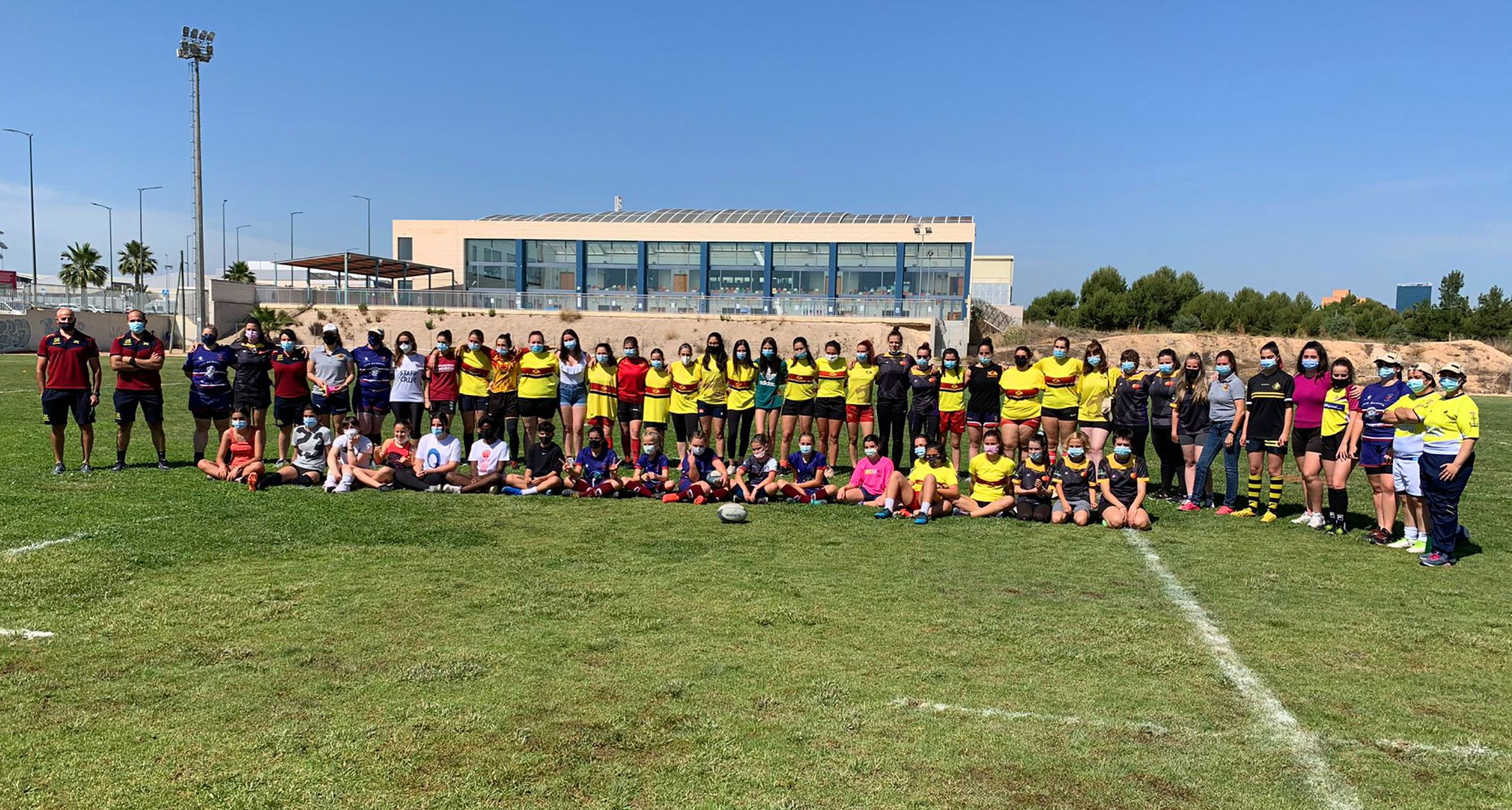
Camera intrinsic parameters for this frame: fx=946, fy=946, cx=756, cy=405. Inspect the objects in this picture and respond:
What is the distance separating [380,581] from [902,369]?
257 inches

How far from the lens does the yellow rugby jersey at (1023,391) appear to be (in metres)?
10.3

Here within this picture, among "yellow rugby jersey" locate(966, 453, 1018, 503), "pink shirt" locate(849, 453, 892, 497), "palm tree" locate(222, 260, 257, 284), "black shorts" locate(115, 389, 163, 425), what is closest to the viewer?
"yellow rugby jersey" locate(966, 453, 1018, 503)

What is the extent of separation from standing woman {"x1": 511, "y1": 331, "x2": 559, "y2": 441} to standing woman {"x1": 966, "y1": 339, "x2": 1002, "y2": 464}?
4.85m

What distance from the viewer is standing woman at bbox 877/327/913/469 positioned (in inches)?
434

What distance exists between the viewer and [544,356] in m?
11.1

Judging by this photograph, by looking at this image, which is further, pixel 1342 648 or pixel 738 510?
pixel 738 510

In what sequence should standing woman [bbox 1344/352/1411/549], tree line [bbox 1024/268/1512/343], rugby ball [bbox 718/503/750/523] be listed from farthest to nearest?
tree line [bbox 1024/268/1512/343] → rugby ball [bbox 718/503/750/523] → standing woman [bbox 1344/352/1411/549]

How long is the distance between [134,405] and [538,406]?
438 cm

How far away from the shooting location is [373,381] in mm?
11078

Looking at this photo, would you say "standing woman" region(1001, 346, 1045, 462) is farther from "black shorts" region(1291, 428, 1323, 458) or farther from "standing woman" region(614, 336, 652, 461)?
"standing woman" region(614, 336, 652, 461)

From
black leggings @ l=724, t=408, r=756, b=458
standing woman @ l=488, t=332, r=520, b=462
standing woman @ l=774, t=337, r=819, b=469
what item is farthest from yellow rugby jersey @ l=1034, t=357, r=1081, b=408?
standing woman @ l=488, t=332, r=520, b=462

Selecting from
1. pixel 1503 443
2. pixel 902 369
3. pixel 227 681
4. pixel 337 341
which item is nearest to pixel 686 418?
pixel 902 369

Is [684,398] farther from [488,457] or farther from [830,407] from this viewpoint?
[488,457]

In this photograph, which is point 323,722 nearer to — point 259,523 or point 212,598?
point 212,598
